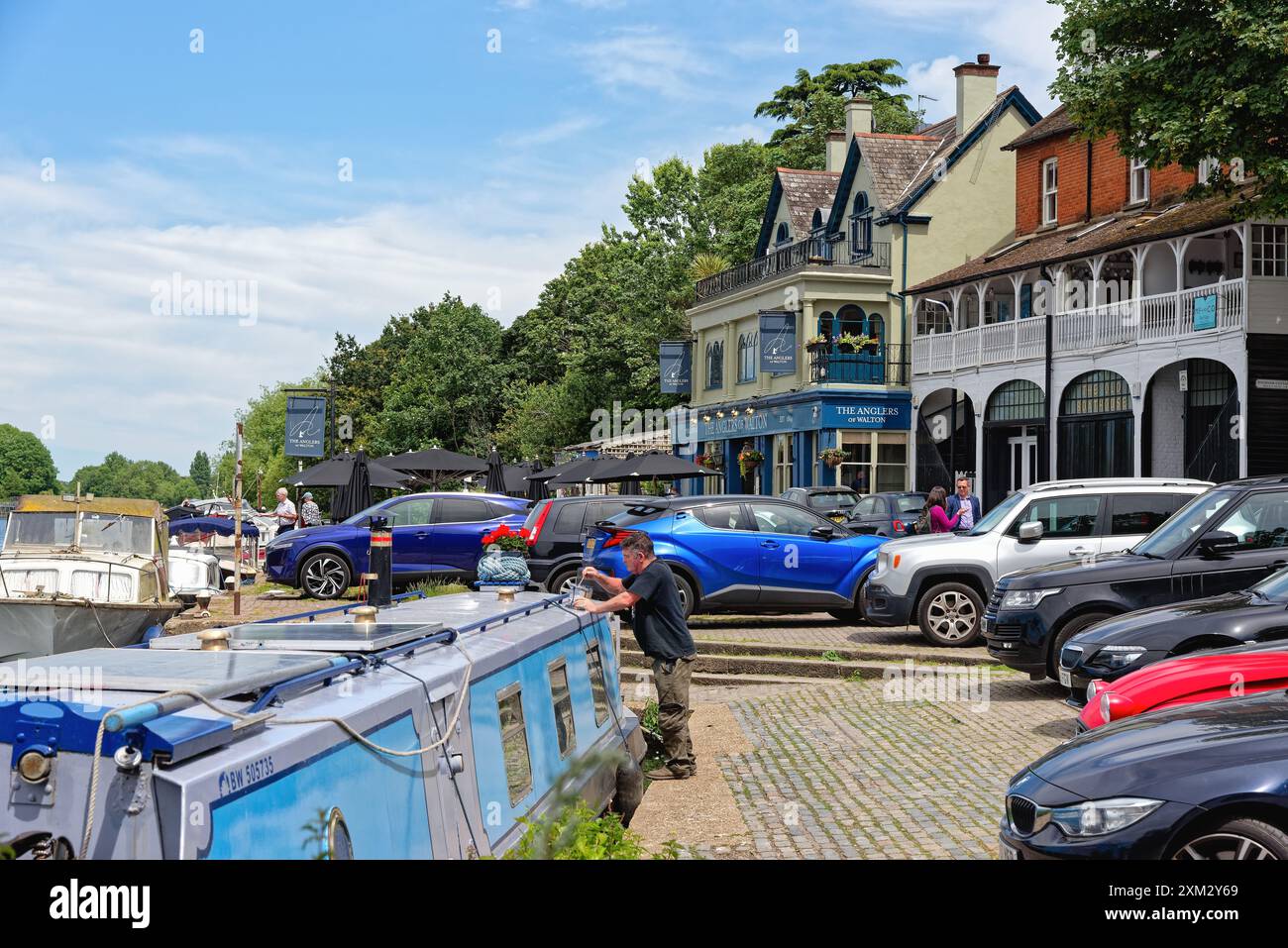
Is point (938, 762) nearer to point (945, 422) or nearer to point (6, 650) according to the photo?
point (6, 650)

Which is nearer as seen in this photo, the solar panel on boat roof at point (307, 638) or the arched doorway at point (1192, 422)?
the solar panel on boat roof at point (307, 638)

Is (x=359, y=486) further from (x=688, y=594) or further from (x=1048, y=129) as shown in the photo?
(x=1048, y=129)

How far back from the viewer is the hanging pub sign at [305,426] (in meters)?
45.9

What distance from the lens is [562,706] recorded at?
25.4ft

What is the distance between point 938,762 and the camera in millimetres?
10547

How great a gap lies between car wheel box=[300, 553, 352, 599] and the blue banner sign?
57.4 ft

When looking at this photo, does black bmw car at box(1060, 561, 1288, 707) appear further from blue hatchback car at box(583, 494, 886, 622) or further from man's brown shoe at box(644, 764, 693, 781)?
blue hatchback car at box(583, 494, 886, 622)

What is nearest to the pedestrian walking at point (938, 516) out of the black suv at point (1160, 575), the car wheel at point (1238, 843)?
the black suv at point (1160, 575)

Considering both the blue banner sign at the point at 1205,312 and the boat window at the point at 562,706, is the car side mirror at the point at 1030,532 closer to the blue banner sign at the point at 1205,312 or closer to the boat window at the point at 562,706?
the boat window at the point at 562,706

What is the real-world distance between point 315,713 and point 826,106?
195 ft

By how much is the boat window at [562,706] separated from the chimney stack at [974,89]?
3962cm

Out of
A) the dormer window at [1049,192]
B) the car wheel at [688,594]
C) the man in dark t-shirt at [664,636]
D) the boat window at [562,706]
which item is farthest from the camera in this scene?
the dormer window at [1049,192]

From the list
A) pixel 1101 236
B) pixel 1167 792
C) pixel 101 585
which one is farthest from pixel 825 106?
pixel 1167 792
